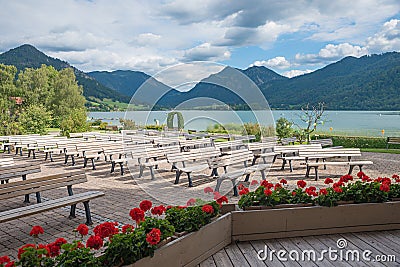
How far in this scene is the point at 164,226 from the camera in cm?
294

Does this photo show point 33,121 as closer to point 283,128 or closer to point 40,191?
point 283,128

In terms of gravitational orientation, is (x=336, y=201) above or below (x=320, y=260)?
above

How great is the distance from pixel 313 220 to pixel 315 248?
375 millimetres

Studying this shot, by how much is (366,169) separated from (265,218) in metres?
7.06

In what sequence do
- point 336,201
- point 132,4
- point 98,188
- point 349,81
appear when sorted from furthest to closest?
point 349,81, point 132,4, point 98,188, point 336,201

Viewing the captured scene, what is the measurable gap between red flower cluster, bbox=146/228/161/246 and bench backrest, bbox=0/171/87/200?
113 inches

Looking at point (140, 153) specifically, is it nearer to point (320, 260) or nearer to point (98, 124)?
point (320, 260)

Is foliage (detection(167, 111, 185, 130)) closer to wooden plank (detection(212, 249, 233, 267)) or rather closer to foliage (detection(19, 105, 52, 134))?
wooden plank (detection(212, 249, 233, 267))

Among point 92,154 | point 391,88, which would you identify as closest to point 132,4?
point 92,154

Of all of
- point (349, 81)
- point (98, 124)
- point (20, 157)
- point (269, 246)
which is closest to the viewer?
point (269, 246)

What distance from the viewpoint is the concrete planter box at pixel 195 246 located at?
8.99 feet

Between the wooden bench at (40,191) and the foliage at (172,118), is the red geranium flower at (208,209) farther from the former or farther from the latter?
the foliage at (172,118)

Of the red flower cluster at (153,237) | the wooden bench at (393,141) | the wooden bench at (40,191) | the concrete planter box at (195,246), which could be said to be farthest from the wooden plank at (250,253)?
the wooden bench at (393,141)

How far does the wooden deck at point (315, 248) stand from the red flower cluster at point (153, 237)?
0.74m
